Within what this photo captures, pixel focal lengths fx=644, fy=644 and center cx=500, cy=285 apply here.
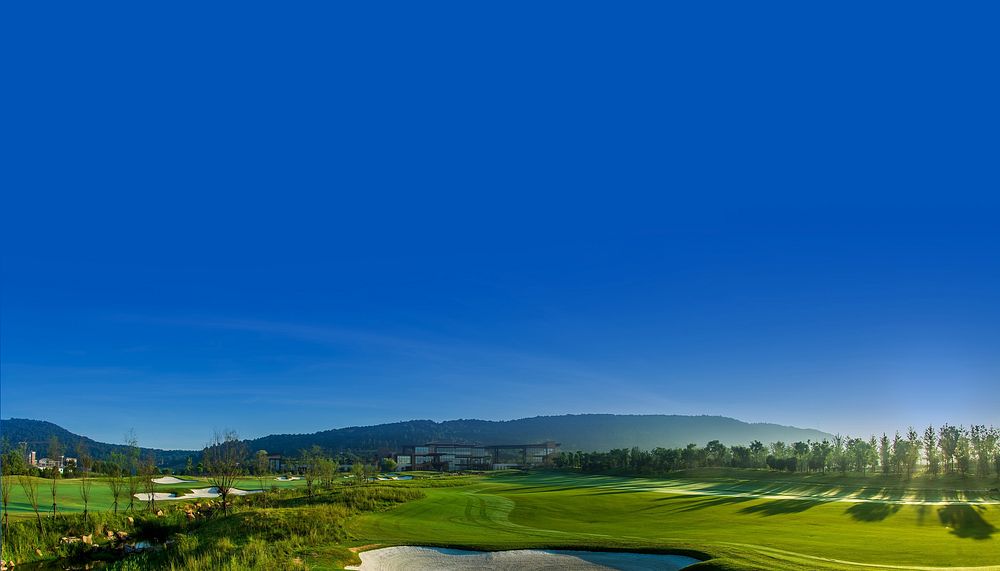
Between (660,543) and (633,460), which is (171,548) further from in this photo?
(633,460)

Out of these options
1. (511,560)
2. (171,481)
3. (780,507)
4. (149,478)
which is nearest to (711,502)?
(780,507)

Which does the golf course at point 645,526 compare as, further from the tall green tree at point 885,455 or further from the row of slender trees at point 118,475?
the tall green tree at point 885,455

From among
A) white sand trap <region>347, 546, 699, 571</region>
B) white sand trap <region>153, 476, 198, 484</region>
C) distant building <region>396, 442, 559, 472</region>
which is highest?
white sand trap <region>347, 546, 699, 571</region>

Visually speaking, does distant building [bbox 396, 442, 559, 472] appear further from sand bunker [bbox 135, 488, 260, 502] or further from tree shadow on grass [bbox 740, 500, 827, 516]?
tree shadow on grass [bbox 740, 500, 827, 516]

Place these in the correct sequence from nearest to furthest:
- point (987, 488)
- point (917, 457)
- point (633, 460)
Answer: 1. point (987, 488)
2. point (917, 457)
3. point (633, 460)

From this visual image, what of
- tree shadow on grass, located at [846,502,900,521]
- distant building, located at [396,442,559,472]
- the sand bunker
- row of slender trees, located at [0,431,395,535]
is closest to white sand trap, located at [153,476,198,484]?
row of slender trees, located at [0,431,395,535]

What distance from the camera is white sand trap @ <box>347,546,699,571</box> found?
22.3 meters

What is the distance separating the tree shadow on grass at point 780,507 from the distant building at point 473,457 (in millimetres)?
95320

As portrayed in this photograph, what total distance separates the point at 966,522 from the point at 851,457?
169 feet

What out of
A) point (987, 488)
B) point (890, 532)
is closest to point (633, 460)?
point (987, 488)

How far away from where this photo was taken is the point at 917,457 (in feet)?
242

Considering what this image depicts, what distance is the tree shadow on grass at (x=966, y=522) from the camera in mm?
28109

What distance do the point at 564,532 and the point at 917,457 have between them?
2493 inches

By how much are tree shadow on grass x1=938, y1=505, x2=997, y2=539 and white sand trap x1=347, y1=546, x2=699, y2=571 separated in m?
15.0
